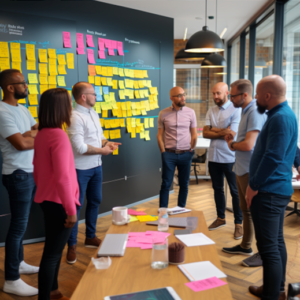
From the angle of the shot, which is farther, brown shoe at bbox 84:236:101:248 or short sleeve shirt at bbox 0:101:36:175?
brown shoe at bbox 84:236:101:248

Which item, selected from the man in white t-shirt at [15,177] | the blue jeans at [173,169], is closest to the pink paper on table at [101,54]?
the blue jeans at [173,169]

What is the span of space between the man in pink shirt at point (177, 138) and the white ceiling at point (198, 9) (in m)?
2.17

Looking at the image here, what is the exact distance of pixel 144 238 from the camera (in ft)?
6.71

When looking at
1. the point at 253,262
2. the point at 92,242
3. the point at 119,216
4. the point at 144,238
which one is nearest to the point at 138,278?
the point at 144,238

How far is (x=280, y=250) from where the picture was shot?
86.8 inches

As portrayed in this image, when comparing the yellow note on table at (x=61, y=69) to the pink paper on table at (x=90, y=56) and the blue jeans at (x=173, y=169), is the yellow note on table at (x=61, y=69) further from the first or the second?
the blue jeans at (x=173, y=169)

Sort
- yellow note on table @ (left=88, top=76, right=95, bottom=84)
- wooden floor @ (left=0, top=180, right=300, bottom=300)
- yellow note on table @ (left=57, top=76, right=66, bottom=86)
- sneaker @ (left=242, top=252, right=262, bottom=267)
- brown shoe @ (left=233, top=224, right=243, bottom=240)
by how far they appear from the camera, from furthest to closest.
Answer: yellow note on table @ (left=88, top=76, right=95, bottom=84), yellow note on table @ (left=57, top=76, right=66, bottom=86), brown shoe @ (left=233, top=224, right=243, bottom=240), sneaker @ (left=242, top=252, right=262, bottom=267), wooden floor @ (left=0, top=180, right=300, bottom=300)

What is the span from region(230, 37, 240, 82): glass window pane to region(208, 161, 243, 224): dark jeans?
4.96 m

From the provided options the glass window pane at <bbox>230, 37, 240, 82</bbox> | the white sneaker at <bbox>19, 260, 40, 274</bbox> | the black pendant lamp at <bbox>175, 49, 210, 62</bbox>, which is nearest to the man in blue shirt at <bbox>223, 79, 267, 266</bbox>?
the white sneaker at <bbox>19, 260, 40, 274</bbox>

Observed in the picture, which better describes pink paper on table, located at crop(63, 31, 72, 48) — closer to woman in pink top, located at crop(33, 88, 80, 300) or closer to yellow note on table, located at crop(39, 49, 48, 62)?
yellow note on table, located at crop(39, 49, 48, 62)

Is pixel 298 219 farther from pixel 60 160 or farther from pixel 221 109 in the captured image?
pixel 60 160

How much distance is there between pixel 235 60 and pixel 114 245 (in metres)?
7.57

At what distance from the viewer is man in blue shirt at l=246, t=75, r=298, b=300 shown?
1940 mm

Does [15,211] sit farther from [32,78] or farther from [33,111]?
[32,78]
